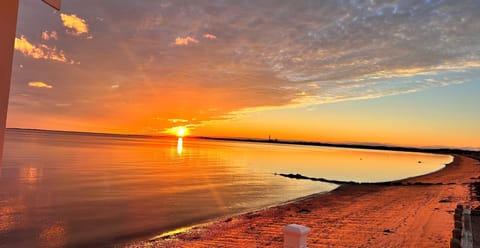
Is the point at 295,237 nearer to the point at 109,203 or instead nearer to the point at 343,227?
the point at 343,227

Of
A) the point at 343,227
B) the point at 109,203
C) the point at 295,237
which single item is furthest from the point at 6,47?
the point at 109,203

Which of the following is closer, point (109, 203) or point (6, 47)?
point (6, 47)

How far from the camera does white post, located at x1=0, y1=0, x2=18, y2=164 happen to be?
254cm

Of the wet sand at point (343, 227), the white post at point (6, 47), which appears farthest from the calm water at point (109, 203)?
the white post at point (6, 47)

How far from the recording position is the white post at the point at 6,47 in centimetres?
254

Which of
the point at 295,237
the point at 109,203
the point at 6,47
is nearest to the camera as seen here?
the point at 6,47

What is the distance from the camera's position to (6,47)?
8.45 ft

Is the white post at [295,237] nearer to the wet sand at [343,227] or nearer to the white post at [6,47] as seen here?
the white post at [6,47]

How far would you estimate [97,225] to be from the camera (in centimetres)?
1299

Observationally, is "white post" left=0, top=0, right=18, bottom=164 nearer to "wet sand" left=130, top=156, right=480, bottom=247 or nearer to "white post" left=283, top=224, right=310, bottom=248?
"white post" left=283, top=224, right=310, bottom=248

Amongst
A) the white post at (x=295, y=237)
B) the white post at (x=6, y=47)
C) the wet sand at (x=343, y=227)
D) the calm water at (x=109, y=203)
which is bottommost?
the calm water at (x=109, y=203)

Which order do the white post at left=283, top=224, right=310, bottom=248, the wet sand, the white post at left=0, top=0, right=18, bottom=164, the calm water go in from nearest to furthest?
the white post at left=0, top=0, right=18, bottom=164 → the white post at left=283, top=224, right=310, bottom=248 → the wet sand → the calm water

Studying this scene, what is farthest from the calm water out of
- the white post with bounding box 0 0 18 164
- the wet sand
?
the white post with bounding box 0 0 18 164

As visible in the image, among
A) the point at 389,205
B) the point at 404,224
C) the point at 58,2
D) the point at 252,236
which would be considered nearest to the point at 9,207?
the point at 252,236
